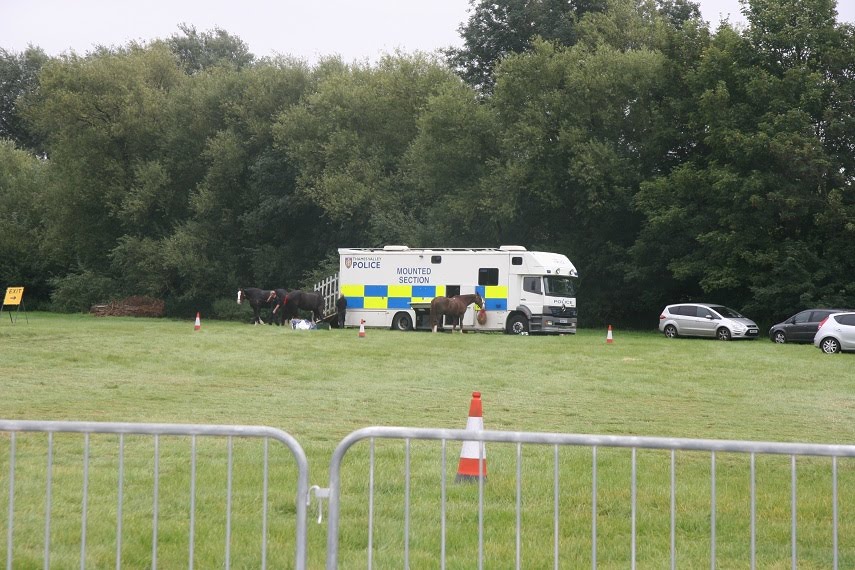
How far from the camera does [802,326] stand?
36.3 metres

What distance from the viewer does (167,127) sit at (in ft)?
188

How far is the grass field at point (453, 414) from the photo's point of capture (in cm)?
668

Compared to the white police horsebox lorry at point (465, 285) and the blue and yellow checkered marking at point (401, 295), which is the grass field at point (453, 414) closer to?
the white police horsebox lorry at point (465, 285)

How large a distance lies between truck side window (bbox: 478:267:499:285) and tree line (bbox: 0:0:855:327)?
7.81 metres

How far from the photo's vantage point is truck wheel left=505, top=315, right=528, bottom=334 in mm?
38750

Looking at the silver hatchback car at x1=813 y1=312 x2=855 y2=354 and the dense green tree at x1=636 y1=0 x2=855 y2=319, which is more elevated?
the dense green tree at x1=636 y1=0 x2=855 y2=319

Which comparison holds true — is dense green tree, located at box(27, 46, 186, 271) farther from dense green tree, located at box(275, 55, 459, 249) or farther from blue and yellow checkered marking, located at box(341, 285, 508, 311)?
blue and yellow checkered marking, located at box(341, 285, 508, 311)

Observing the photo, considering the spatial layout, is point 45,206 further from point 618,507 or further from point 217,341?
point 618,507

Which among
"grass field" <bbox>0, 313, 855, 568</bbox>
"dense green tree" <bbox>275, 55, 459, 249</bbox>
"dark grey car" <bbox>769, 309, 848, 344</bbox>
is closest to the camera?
"grass field" <bbox>0, 313, 855, 568</bbox>

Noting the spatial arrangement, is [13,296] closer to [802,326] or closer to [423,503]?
[802,326]

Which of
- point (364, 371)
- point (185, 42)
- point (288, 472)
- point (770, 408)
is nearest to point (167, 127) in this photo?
point (185, 42)

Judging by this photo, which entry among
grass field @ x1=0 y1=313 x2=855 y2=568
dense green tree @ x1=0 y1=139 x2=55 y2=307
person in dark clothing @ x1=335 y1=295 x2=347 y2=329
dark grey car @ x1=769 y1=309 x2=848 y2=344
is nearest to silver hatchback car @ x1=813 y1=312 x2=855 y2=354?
grass field @ x1=0 y1=313 x2=855 y2=568

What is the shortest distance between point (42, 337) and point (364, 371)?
1073 cm

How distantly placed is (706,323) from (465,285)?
9.02 m
